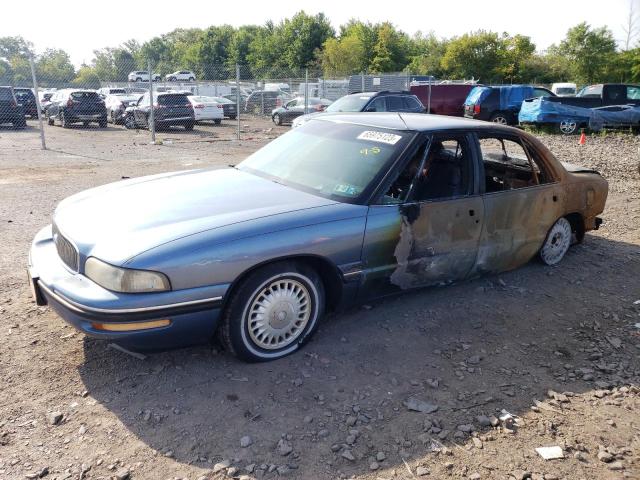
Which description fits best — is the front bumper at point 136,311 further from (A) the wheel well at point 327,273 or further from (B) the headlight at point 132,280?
(A) the wheel well at point 327,273

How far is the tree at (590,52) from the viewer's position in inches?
1975

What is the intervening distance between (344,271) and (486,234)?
4.85ft

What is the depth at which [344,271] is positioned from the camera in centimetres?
360

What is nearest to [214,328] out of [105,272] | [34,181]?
[105,272]

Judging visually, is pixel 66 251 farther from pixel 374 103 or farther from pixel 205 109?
pixel 205 109

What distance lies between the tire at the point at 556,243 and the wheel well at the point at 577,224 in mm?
93

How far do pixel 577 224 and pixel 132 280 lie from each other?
4.63 metres

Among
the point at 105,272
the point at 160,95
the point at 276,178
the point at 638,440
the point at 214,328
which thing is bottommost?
Answer: the point at 638,440

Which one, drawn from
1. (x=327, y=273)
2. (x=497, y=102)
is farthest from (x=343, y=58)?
(x=327, y=273)

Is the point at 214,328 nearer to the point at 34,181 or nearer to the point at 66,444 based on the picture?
the point at 66,444

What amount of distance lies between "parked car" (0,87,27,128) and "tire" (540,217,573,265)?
20641 millimetres

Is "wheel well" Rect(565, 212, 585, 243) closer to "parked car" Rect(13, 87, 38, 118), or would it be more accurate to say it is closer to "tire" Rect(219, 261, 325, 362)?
"tire" Rect(219, 261, 325, 362)

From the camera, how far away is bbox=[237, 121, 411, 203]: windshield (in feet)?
12.7

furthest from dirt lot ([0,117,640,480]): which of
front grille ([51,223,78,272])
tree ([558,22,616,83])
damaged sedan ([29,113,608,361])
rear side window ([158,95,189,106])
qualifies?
tree ([558,22,616,83])
